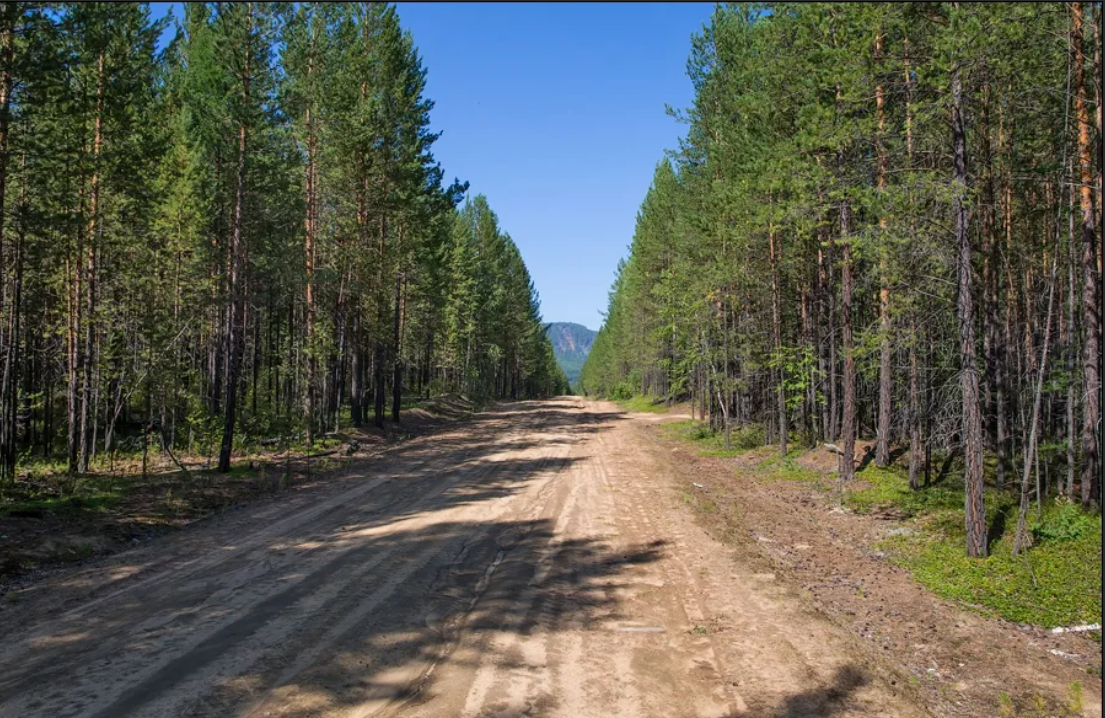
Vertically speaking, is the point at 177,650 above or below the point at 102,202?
below

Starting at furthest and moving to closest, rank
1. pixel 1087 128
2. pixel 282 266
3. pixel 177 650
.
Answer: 1. pixel 282 266
2. pixel 1087 128
3. pixel 177 650

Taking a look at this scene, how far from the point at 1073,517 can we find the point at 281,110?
21699 millimetres

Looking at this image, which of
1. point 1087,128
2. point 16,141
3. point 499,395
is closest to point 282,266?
point 16,141

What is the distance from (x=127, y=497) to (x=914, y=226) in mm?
16925

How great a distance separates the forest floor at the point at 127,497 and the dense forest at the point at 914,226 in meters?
13.9

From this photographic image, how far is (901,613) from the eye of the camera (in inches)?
304

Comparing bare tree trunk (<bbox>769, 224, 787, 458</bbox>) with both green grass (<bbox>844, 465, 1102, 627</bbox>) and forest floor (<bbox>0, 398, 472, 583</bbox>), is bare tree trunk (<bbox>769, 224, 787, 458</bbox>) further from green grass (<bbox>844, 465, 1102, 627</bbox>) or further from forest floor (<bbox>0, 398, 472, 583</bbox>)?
forest floor (<bbox>0, 398, 472, 583</bbox>)

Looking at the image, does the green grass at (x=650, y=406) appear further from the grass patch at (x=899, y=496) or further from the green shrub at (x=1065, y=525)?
the green shrub at (x=1065, y=525)

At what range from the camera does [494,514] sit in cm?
1248

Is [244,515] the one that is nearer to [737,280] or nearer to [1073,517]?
[1073,517]

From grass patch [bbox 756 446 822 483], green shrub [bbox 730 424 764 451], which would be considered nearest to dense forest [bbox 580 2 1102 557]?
green shrub [bbox 730 424 764 451]

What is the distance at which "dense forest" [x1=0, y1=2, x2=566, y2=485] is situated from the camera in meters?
15.9

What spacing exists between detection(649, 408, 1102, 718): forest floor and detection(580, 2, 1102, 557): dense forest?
180 cm

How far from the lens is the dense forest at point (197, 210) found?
1592 cm
